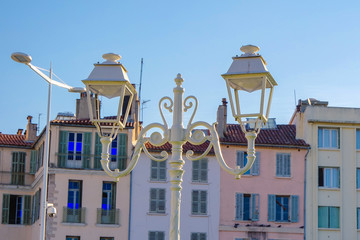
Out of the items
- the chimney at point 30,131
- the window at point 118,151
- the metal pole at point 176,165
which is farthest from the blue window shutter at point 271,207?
the metal pole at point 176,165

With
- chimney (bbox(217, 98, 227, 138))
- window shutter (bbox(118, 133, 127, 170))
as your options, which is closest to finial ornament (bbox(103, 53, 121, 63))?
window shutter (bbox(118, 133, 127, 170))

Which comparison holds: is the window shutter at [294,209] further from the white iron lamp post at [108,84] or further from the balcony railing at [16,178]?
the white iron lamp post at [108,84]

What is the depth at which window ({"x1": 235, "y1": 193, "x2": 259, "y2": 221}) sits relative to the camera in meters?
53.5

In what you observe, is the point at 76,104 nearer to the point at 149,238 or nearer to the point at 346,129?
the point at 149,238

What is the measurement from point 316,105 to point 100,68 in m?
43.6

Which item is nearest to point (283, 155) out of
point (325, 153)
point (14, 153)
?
point (325, 153)

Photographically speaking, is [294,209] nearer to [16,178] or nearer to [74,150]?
[74,150]

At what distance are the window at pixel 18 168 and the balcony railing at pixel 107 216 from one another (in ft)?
24.6

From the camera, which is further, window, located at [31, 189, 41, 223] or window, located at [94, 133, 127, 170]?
window, located at [31, 189, 41, 223]

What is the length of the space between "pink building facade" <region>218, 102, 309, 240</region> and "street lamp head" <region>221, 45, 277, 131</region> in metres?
39.8

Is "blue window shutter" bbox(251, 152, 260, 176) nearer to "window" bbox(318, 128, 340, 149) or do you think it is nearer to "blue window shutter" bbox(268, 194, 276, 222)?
"blue window shutter" bbox(268, 194, 276, 222)

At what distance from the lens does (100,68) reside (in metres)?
14.3

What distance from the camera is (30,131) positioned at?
60.2m

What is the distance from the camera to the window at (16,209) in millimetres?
56281
